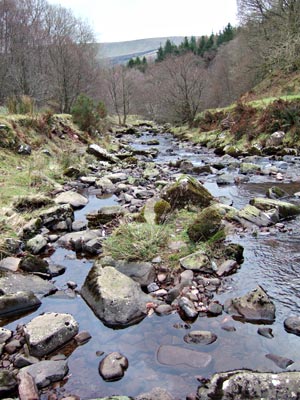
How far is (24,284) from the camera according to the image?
13.8ft

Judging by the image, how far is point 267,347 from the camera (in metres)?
3.10

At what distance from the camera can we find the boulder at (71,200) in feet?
25.2

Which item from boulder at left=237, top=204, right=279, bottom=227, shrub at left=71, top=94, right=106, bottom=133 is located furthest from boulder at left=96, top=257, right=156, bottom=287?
shrub at left=71, top=94, right=106, bottom=133

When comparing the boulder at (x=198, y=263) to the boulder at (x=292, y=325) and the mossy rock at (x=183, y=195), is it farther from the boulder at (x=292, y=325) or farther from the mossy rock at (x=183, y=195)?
the mossy rock at (x=183, y=195)

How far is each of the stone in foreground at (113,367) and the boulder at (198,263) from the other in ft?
5.67

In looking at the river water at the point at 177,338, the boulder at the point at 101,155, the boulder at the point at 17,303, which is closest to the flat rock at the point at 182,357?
the river water at the point at 177,338

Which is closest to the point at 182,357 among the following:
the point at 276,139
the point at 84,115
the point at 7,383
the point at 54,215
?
the point at 7,383

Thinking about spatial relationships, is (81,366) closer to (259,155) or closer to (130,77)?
(259,155)

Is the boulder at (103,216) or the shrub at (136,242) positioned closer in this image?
the shrub at (136,242)

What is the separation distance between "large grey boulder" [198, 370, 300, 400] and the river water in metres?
0.18

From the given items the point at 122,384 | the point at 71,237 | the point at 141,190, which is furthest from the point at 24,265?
the point at 141,190

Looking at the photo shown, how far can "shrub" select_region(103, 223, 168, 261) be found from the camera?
15.6ft

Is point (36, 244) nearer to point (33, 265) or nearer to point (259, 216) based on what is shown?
point (33, 265)

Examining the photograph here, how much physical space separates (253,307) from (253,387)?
1.23m
